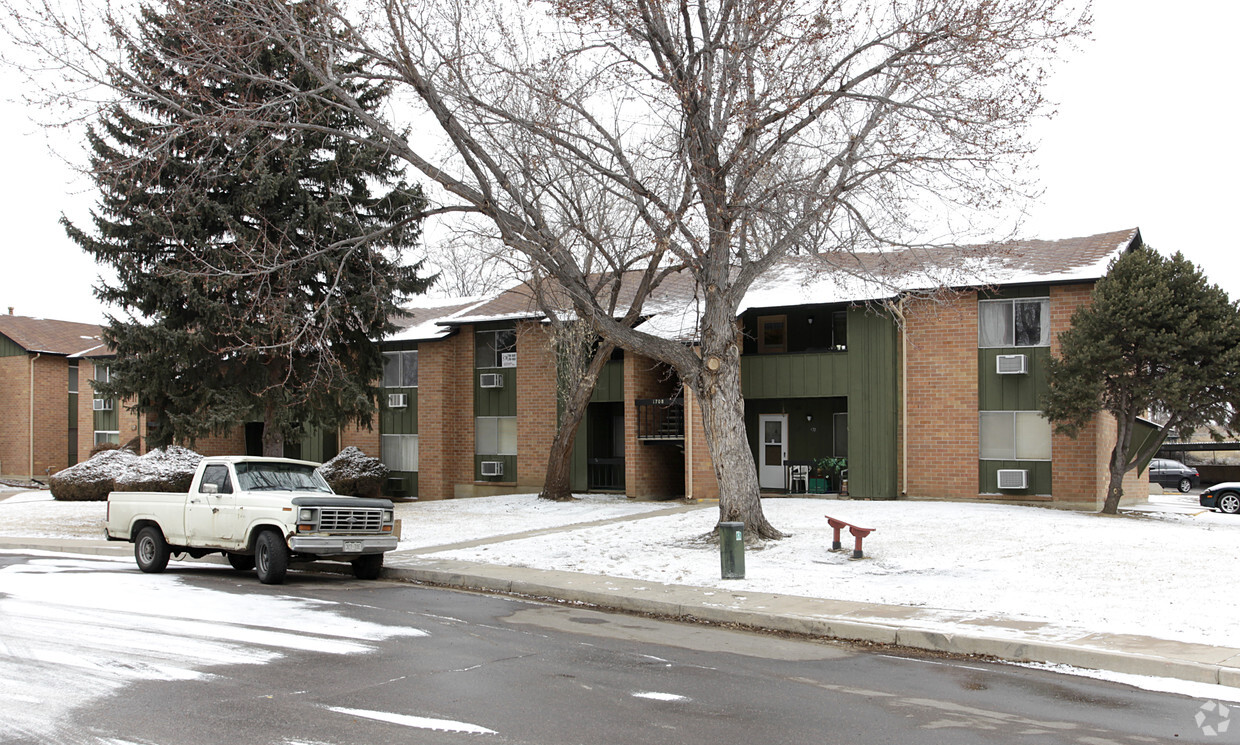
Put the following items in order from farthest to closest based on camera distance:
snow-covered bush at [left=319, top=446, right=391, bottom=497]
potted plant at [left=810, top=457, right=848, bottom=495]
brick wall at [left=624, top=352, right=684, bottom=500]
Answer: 1. snow-covered bush at [left=319, top=446, right=391, bottom=497]
2. brick wall at [left=624, top=352, right=684, bottom=500]
3. potted plant at [left=810, top=457, right=848, bottom=495]

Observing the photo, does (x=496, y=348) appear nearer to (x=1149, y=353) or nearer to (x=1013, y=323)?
(x=1013, y=323)

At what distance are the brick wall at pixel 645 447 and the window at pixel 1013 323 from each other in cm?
800

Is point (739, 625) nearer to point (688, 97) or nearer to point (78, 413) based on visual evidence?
point (688, 97)

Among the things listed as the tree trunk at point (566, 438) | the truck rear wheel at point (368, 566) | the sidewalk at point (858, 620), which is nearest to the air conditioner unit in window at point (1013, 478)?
the tree trunk at point (566, 438)

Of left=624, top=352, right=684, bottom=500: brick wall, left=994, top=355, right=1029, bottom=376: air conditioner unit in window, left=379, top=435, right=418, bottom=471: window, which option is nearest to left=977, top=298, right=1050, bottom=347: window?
left=994, top=355, right=1029, bottom=376: air conditioner unit in window

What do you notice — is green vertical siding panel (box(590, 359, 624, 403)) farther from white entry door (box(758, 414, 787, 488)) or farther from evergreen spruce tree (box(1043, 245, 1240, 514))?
evergreen spruce tree (box(1043, 245, 1240, 514))

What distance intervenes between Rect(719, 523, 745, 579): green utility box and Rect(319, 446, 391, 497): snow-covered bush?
62.5 ft

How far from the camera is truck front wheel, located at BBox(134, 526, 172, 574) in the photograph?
13.6 m

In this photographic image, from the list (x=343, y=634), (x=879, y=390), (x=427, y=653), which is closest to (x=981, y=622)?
(x=427, y=653)

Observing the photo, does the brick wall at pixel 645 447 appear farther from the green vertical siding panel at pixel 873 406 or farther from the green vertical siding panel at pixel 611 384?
the green vertical siding panel at pixel 873 406

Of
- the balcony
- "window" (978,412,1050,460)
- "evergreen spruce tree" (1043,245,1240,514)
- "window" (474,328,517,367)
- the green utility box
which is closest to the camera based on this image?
the green utility box

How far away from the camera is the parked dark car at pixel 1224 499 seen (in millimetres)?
26594

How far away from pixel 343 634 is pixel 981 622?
622cm

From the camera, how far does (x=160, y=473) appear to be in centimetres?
2770
